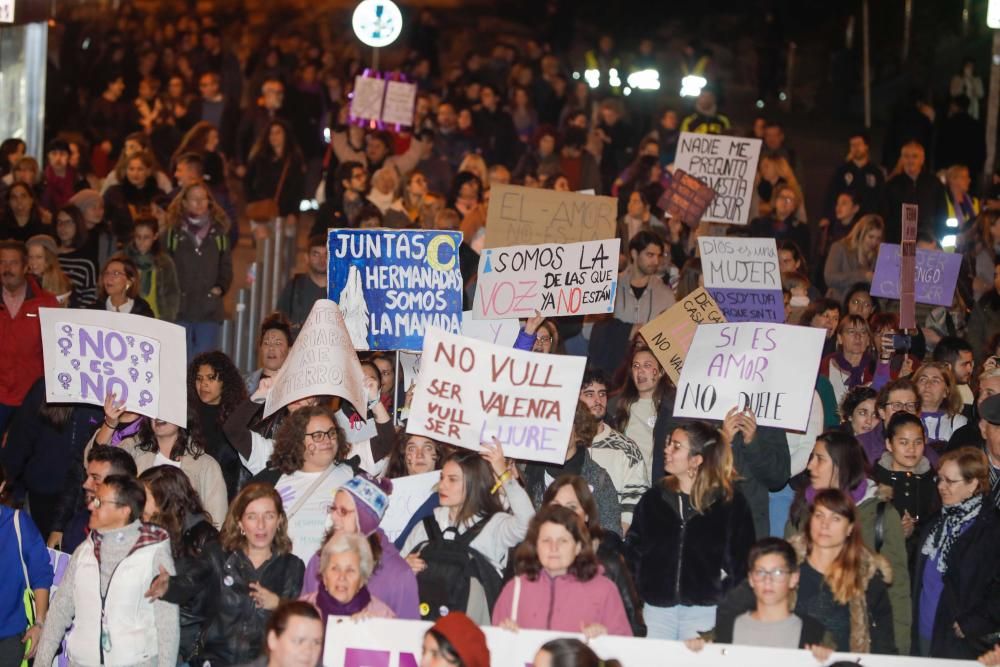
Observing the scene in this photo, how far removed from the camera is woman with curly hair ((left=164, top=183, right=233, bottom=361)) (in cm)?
1430

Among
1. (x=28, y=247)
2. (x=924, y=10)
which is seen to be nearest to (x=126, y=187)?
(x=28, y=247)

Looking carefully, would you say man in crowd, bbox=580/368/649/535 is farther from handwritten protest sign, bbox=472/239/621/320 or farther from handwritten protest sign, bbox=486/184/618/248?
handwritten protest sign, bbox=486/184/618/248

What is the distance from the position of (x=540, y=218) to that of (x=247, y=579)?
567 cm

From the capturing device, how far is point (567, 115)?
74.2 ft

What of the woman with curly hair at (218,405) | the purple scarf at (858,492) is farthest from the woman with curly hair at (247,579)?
the purple scarf at (858,492)

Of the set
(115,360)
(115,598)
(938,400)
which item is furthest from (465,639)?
(938,400)

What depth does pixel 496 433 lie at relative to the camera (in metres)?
8.70

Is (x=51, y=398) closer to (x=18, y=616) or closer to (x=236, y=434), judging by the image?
(x=236, y=434)

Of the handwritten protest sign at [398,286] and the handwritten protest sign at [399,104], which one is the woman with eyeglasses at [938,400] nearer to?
the handwritten protest sign at [398,286]

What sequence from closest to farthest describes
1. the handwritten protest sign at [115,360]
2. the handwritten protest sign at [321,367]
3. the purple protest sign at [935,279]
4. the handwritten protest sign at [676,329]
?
the handwritten protest sign at [115,360] → the handwritten protest sign at [321,367] → the handwritten protest sign at [676,329] → the purple protest sign at [935,279]

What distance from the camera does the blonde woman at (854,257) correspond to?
15.0 metres

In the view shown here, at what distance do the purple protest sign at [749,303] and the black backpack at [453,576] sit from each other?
193 inches

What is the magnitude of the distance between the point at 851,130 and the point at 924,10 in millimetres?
3650

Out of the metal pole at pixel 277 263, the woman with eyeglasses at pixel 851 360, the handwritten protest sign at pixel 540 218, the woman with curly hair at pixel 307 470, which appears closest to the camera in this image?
the woman with curly hair at pixel 307 470
